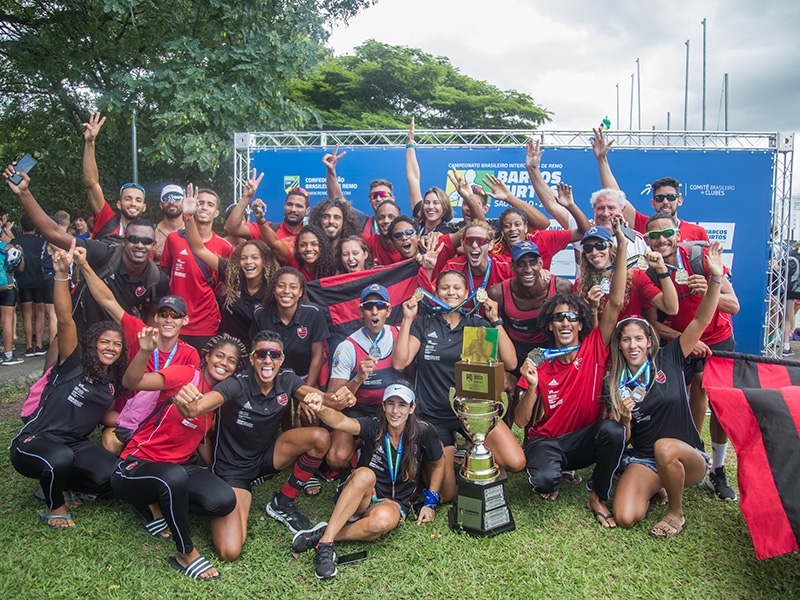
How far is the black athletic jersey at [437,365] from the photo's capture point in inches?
189

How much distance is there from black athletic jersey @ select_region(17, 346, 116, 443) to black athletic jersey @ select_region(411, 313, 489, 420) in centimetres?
253

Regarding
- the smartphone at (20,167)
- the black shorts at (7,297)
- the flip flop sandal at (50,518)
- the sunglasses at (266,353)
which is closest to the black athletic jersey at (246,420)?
the sunglasses at (266,353)

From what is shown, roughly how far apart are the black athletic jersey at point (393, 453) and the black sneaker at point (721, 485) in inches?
96.3

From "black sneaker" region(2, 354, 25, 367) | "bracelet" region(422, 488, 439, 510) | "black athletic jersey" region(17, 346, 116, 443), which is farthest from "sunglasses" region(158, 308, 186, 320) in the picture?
"black sneaker" region(2, 354, 25, 367)

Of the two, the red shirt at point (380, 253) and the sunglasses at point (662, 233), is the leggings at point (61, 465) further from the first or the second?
the sunglasses at point (662, 233)

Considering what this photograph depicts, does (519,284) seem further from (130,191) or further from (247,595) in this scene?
(130,191)

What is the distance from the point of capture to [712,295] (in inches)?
169

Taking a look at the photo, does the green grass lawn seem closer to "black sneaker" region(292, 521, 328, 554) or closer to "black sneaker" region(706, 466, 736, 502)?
"black sneaker" region(292, 521, 328, 554)

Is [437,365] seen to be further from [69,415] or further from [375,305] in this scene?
[69,415]

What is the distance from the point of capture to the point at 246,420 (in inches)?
171

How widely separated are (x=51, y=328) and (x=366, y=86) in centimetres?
1823

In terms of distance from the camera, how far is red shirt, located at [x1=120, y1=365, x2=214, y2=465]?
13.6ft

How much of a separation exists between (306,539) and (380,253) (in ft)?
10.2

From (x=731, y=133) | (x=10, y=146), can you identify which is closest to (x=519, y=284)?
(x=731, y=133)
